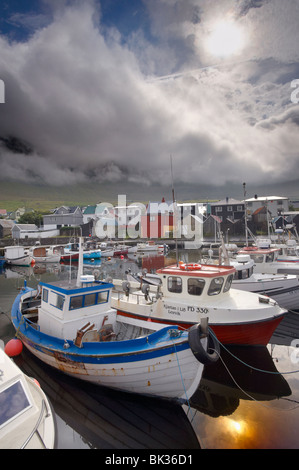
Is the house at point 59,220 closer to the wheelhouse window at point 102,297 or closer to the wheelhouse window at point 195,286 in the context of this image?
the wheelhouse window at point 102,297

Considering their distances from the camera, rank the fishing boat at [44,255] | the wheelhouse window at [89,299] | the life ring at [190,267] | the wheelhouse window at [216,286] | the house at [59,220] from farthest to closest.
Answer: the house at [59,220] < the fishing boat at [44,255] < the life ring at [190,267] < the wheelhouse window at [216,286] < the wheelhouse window at [89,299]

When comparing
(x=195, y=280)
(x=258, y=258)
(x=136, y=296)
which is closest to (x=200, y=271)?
(x=195, y=280)

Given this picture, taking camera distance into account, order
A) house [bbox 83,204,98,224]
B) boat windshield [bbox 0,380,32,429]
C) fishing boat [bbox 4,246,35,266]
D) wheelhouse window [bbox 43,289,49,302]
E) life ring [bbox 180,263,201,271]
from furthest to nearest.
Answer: house [bbox 83,204,98,224], fishing boat [bbox 4,246,35,266], life ring [bbox 180,263,201,271], wheelhouse window [bbox 43,289,49,302], boat windshield [bbox 0,380,32,429]

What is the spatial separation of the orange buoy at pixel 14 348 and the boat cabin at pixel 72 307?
72.8 inches

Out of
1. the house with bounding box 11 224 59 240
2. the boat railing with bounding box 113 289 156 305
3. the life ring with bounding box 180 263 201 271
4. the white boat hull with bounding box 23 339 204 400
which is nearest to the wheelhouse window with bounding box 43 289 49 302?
the white boat hull with bounding box 23 339 204 400

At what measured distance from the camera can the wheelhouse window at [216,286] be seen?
998cm

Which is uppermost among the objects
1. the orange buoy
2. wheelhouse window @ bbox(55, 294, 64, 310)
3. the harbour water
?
wheelhouse window @ bbox(55, 294, 64, 310)

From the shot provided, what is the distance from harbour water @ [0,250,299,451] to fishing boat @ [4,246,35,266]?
3053cm

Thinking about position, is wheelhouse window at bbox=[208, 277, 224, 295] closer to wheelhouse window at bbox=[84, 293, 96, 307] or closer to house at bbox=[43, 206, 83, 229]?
wheelhouse window at bbox=[84, 293, 96, 307]

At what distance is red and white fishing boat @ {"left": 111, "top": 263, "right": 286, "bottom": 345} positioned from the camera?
9.52 metres

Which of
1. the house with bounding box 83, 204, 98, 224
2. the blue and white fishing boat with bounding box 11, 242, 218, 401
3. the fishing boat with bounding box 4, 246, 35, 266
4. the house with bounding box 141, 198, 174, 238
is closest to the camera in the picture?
the blue and white fishing boat with bounding box 11, 242, 218, 401

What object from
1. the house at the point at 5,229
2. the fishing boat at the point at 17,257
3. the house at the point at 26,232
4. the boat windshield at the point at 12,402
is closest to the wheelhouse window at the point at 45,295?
the boat windshield at the point at 12,402

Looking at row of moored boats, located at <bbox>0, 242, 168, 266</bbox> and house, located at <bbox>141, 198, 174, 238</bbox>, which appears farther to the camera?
house, located at <bbox>141, 198, 174, 238</bbox>

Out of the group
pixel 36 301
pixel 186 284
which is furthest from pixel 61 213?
pixel 186 284
